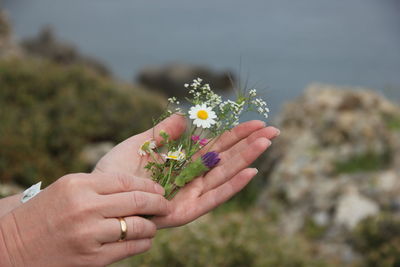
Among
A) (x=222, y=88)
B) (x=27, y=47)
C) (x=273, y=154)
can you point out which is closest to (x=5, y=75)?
(x=273, y=154)

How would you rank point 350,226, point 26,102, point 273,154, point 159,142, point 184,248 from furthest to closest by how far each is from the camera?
point 273,154, point 26,102, point 350,226, point 184,248, point 159,142

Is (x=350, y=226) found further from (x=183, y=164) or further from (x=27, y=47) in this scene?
(x=27, y=47)

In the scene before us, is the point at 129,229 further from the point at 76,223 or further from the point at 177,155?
the point at 177,155

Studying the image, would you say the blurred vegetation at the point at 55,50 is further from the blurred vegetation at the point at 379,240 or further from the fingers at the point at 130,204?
the fingers at the point at 130,204

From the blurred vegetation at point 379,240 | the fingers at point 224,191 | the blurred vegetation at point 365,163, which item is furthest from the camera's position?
the blurred vegetation at point 365,163

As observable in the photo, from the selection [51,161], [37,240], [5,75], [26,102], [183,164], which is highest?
[5,75]

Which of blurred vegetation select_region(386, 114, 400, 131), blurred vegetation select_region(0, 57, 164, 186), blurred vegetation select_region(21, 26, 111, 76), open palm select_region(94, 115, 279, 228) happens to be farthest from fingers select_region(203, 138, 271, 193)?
blurred vegetation select_region(21, 26, 111, 76)

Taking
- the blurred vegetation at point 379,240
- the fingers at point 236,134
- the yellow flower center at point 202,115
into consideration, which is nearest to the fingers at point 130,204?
the yellow flower center at point 202,115
